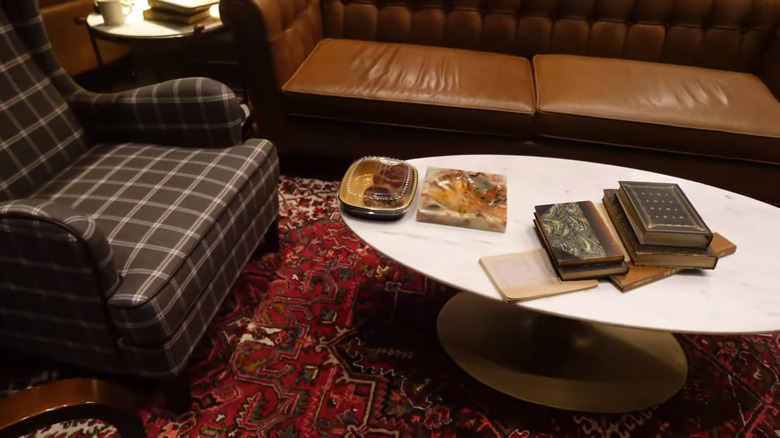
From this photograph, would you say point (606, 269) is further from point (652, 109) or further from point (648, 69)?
point (648, 69)

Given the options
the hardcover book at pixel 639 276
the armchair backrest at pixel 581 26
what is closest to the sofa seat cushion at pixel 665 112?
the armchair backrest at pixel 581 26

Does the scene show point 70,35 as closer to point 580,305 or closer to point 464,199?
point 464,199

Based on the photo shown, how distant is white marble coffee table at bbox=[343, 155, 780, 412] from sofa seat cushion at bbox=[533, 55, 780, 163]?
0.44 metres

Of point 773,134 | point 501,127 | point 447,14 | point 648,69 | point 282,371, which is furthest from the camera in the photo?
point 447,14

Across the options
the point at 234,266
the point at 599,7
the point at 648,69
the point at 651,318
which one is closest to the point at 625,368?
the point at 651,318

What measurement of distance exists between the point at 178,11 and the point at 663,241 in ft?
5.87

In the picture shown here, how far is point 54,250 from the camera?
1086mm

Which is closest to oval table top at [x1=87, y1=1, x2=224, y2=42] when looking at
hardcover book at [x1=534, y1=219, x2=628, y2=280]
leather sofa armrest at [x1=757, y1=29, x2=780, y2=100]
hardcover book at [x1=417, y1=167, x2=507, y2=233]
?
hardcover book at [x1=417, y1=167, x2=507, y2=233]

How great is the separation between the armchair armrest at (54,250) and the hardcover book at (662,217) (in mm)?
1127

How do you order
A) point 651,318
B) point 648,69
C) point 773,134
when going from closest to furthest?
point 651,318, point 773,134, point 648,69

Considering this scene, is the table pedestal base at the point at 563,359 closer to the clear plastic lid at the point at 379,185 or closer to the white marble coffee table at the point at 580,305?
the white marble coffee table at the point at 580,305

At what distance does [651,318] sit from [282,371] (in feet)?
3.05

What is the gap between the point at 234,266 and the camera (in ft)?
4.86

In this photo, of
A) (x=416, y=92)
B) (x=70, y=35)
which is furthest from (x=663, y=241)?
(x=70, y=35)
